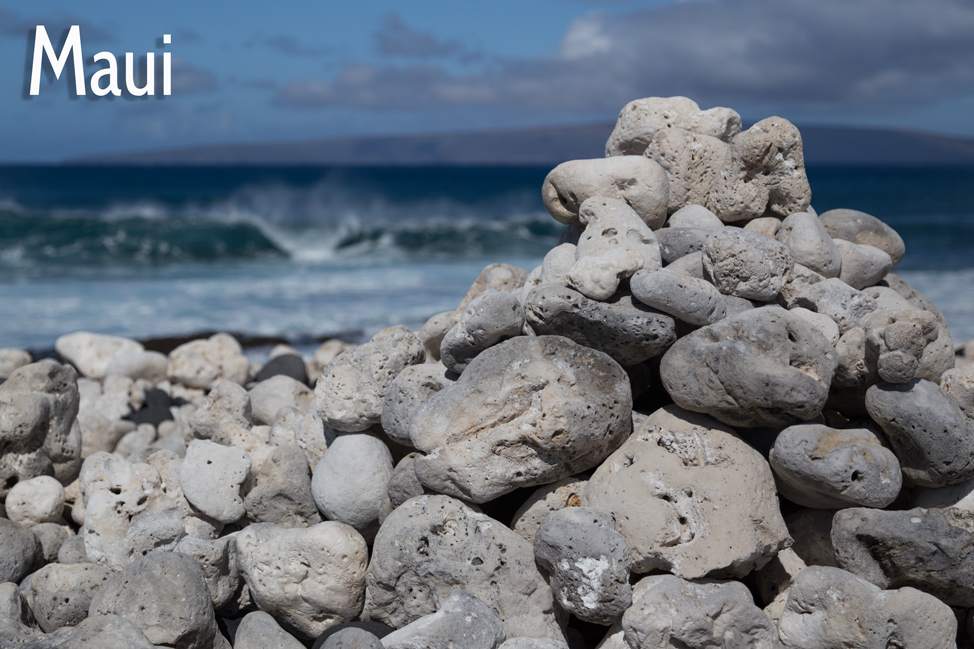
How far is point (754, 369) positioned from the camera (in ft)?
10.5

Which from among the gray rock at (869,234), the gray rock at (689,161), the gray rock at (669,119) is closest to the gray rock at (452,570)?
the gray rock at (689,161)

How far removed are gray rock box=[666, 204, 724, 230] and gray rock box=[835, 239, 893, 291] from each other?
65 centimetres

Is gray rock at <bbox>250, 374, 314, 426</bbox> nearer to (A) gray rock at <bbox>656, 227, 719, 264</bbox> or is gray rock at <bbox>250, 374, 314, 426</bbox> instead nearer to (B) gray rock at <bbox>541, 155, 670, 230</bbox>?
(B) gray rock at <bbox>541, 155, 670, 230</bbox>

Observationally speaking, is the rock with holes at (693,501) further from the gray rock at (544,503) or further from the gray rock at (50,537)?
the gray rock at (50,537)

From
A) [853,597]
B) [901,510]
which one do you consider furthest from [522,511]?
[901,510]

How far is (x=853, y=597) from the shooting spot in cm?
304

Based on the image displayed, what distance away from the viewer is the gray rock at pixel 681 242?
4051 mm

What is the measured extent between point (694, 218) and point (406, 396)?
181 cm

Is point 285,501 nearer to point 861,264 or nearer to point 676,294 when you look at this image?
point 676,294

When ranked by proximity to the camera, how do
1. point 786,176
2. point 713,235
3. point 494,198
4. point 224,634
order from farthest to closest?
point 494,198 → point 786,176 → point 713,235 → point 224,634

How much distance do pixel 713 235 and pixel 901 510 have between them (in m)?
1.41

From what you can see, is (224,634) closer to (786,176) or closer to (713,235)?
(713,235)

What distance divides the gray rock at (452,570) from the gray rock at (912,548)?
120cm

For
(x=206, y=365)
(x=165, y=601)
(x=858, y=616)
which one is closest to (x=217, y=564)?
(x=165, y=601)
